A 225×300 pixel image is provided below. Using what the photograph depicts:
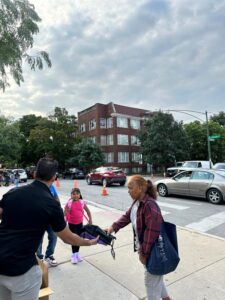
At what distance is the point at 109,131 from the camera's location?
4031cm

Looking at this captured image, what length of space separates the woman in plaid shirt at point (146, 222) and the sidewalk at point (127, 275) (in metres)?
0.75

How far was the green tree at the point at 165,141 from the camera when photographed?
30.0m

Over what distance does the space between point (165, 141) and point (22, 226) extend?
28.9 meters

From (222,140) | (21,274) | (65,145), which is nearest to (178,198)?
(21,274)

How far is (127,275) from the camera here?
12.6 feet

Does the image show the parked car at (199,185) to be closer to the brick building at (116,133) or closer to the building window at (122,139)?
the brick building at (116,133)

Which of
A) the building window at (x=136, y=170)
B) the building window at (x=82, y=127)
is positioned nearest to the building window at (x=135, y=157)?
the building window at (x=136, y=170)

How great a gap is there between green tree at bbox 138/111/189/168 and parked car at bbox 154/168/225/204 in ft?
59.4

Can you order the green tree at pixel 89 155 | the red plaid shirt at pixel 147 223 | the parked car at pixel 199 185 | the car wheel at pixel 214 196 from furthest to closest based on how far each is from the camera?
the green tree at pixel 89 155, the parked car at pixel 199 185, the car wheel at pixel 214 196, the red plaid shirt at pixel 147 223

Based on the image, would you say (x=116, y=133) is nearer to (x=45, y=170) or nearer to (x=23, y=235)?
(x=45, y=170)

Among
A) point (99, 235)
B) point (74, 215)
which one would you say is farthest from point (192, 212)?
point (99, 235)

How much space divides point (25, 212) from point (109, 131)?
127 ft

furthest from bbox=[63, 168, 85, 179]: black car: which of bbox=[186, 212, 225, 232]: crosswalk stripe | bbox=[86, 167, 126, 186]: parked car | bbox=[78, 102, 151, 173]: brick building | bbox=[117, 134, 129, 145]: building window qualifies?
bbox=[186, 212, 225, 232]: crosswalk stripe

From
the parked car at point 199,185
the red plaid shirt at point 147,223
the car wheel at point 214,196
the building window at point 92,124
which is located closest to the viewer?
the red plaid shirt at point 147,223
